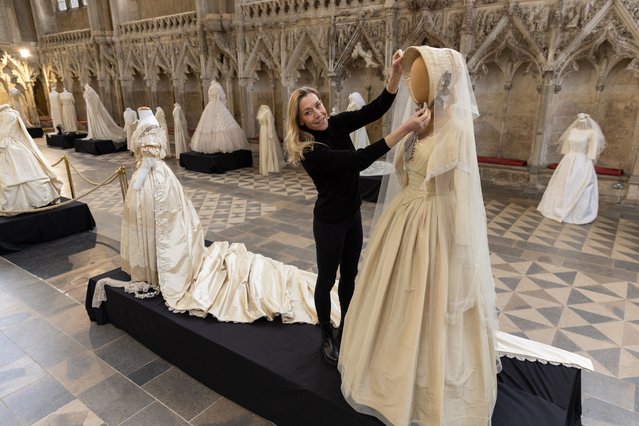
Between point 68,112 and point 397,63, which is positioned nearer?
point 397,63

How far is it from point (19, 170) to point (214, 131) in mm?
5739

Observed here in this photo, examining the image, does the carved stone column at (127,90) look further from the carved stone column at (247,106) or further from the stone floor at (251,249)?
the stone floor at (251,249)

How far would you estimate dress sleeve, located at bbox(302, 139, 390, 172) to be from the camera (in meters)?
1.86

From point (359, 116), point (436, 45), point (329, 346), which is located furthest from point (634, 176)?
point (329, 346)

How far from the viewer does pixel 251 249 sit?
5387 millimetres

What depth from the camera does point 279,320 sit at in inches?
120

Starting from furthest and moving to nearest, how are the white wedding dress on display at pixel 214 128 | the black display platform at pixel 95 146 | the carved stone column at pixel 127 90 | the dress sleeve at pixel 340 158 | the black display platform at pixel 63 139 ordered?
the carved stone column at pixel 127 90, the black display platform at pixel 63 139, the black display platform at pixel 95 146, the white wedding dress on display at pixel 214 128, the dress sleeve at pixel 340 158

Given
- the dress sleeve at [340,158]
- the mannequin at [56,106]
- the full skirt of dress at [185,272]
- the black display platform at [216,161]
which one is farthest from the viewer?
the mannequin at [56,106]

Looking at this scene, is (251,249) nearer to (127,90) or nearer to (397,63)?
(397,63)

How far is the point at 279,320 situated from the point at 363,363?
50.5 inches

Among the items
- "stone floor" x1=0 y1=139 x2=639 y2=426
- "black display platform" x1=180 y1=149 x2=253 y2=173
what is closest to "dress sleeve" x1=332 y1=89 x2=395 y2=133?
"stone floor" x1=0 y1=139 x2=639 y2=426

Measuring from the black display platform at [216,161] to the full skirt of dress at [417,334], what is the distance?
9.17 meters

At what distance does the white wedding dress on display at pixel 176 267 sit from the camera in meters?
3.12

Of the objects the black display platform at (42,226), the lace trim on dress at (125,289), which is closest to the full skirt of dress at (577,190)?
the lace trim on dress at (125,289)
